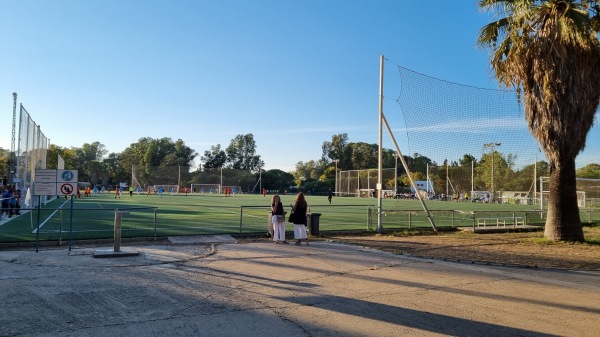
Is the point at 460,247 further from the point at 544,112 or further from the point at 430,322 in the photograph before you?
the point at 430,322

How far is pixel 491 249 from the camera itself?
15.1m

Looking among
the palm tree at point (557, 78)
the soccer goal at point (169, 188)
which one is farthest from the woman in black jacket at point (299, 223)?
the soccer goal at point (169, 188)

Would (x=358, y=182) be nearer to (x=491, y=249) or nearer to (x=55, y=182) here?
(x=491, y=249)

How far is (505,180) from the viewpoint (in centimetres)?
4506

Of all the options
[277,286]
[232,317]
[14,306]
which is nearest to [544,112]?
[277,286]

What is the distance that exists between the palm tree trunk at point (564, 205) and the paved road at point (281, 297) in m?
6.38

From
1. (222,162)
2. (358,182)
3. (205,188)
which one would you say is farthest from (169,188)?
(222,162)

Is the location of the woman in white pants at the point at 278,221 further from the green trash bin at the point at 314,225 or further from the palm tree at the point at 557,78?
the palm tree at the point at 557,78

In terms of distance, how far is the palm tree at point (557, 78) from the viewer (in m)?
16.0

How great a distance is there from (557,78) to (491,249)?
6529 millimetres

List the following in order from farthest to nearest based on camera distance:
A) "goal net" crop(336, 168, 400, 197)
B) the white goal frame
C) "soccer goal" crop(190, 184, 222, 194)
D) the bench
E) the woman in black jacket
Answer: the white goal frame < "soccer goal" crop(190, 184, 222, 194) < "goal net" crop(336, 168, 400, 197) < the bench < the woman in black jacket

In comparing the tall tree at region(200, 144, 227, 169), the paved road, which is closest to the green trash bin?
the paved road

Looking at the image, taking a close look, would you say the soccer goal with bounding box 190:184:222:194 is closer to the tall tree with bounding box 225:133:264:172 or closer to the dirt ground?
the tall tree with bounding box 225:133:264:172

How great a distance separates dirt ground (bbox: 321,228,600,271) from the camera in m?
12.6
